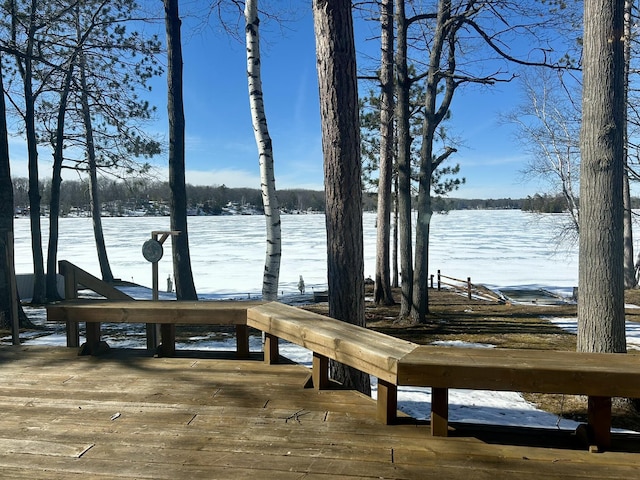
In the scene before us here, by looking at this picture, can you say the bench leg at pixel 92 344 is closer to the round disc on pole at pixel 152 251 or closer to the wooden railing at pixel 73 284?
the wooden railing at pixel 73 284

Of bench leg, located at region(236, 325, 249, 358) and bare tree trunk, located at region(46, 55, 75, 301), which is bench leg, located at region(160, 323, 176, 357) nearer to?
bench leg, located at region(236, 325, 249, 358)

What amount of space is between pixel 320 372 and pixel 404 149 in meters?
7.80

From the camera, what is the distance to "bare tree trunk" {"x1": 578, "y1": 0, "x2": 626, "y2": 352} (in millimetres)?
4320

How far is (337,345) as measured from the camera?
2740 millimetres

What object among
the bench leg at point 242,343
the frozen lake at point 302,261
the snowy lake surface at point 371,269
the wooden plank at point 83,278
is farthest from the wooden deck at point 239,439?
the frozen lake at point 302,261

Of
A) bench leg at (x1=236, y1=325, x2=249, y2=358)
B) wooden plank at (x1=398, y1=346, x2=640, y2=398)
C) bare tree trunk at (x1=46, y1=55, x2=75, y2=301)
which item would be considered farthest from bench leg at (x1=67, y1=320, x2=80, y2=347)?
bare tree trunk at (x1=46, y1=55, x2=75, y2=301)

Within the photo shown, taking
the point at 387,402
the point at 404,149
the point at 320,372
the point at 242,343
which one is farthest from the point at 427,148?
the point at 387,402

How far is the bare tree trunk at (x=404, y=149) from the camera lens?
9945 millimetres

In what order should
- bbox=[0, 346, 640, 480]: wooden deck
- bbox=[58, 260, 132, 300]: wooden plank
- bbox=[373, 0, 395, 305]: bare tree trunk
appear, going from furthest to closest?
bbox=[373, 0, 395, 305]: bare tree trunk
bbox=[58, 260, 132, 300]: wooden plank
bbox=[0, 346, 640, 480]: wooden deck

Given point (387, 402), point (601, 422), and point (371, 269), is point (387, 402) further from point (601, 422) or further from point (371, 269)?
point (371, 269)

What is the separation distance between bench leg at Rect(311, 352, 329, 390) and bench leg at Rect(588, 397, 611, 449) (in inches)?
61.5

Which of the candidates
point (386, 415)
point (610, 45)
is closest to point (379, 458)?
point (386, 415)

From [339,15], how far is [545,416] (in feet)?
14.3

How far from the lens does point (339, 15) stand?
147 inches
